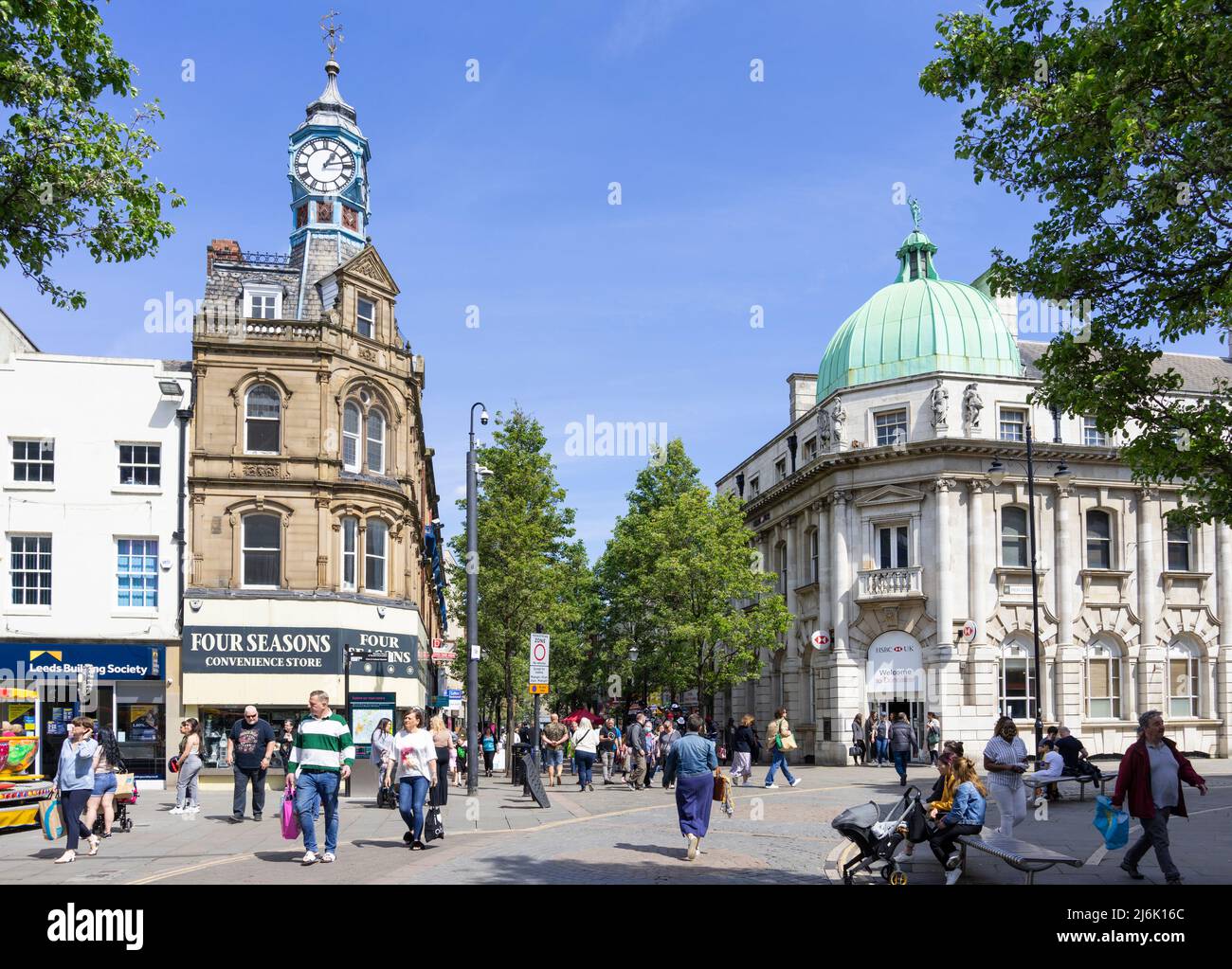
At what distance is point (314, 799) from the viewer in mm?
13461

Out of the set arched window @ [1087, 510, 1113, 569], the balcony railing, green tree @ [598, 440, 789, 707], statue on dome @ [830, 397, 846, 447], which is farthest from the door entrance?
statue on dome @ [830, 397, 846, 447]

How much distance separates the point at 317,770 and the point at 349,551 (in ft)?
65.2

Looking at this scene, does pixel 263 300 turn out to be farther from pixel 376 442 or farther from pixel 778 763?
pixel 778 763

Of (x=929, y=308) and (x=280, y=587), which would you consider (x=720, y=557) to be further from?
(x=280, y=587)

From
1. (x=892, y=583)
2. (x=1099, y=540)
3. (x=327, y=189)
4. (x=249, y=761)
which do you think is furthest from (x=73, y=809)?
(x=1099, y=540)

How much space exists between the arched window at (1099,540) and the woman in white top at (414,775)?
114ft

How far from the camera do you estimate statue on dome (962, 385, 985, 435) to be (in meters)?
43.0

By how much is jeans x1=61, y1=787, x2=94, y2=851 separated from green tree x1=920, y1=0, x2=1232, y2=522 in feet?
42.5

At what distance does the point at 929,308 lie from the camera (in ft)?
151

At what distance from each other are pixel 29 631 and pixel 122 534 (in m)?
3.29

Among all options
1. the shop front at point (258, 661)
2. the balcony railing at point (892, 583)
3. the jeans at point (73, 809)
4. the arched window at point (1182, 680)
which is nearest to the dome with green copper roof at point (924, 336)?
the balcony railing at point (892, 583)

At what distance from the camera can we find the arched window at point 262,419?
31953 millimetres

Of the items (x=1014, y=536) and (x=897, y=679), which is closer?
(x=897, y=679)
